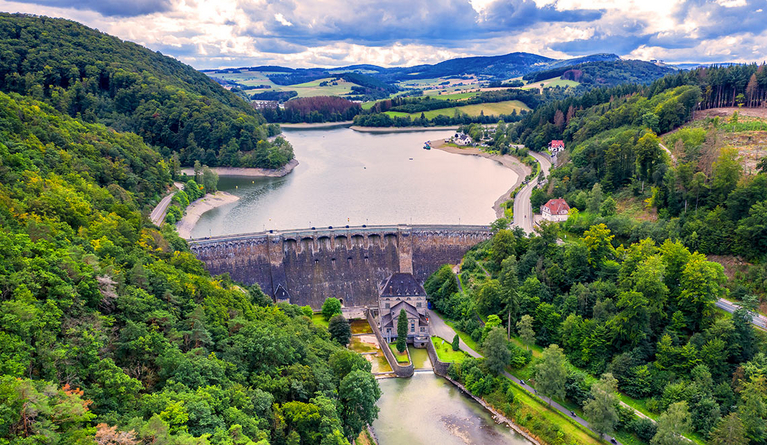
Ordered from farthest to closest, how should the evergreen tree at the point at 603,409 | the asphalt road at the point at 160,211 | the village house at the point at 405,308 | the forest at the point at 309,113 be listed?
the forest at the point at 309,113
the asphalt road at the point at 160,211
the village house at the point at 405,308
the evergreen tree at the point at 603,409

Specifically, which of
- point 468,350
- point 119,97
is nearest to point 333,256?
point 468,350

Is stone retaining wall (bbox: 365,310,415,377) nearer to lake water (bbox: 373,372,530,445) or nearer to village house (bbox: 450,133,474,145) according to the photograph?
lake water (bbox: 373,372,530,445)

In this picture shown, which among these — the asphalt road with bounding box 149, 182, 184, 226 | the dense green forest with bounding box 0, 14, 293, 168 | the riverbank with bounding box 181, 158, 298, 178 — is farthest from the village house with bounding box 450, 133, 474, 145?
the asphalt road with bounding box 149, 182, 184, 226

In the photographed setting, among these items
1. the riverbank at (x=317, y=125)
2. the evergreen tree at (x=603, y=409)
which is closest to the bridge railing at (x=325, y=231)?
the evergreen tree at (x=603, y=409)

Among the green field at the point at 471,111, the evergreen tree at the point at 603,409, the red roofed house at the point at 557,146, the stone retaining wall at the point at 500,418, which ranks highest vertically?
the green field at the point at 471,111

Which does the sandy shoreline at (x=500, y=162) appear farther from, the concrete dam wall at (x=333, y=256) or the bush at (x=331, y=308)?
the bush at (x=331, y=308)
